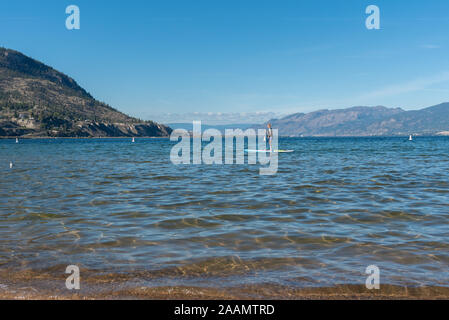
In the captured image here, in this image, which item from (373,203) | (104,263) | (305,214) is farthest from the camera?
(373,203)

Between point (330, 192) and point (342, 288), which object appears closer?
point (342, 288)

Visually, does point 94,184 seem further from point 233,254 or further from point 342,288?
point 342,288

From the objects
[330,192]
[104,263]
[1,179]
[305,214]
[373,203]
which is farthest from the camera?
[1,179]

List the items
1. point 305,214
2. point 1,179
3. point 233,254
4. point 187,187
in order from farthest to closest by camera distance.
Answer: point 1,179 < point 187,187 < point 305,214 < point 233,254

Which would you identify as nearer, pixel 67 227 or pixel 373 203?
pixel 67 227

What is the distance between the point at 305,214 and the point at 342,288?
6201mm

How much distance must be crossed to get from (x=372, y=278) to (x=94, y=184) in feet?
58.1

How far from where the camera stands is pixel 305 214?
12.8 m

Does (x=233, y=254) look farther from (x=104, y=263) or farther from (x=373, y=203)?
(x=373, y=203)

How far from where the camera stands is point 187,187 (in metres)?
20.0
